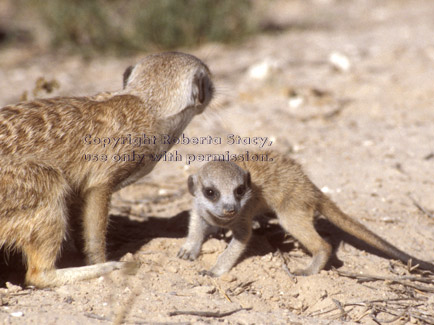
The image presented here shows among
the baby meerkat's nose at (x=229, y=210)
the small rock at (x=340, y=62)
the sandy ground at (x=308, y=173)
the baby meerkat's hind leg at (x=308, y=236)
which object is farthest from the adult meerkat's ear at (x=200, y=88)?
the small rock at (x=340, y=62)

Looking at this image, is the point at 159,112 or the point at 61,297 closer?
the point at 61,297

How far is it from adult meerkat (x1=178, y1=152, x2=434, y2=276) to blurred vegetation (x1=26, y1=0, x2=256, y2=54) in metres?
5.16

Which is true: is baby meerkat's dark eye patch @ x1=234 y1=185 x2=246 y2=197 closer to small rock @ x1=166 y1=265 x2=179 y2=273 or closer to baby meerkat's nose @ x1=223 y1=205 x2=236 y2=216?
baby meerkat's nose @ x1=223 y1=205 x2=236 y2=216

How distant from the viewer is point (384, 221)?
3951 mm

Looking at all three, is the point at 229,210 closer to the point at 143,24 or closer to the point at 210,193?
the point at 210,193

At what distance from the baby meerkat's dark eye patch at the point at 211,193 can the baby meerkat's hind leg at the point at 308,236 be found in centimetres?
51

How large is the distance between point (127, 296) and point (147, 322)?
310mm

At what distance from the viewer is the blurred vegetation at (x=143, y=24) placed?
8.40 meters

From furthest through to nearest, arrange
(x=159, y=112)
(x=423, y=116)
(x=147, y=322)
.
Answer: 1. (x=423, y=116)
2. (x=159, y=112)
3. (x=147, y=322)

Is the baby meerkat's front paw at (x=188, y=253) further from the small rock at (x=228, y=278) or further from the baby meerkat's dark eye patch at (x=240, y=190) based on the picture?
the baby meerkat's dark eye patch at (x=240, y=190)

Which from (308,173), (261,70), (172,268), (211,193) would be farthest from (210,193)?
(261,70)

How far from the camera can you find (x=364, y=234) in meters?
3.50

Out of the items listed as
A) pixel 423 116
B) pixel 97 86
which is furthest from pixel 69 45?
pixel 423 116

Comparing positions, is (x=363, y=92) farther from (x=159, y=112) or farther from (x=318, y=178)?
(x=159, y=112)
